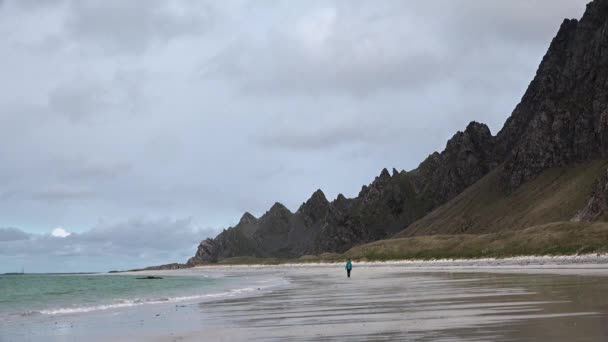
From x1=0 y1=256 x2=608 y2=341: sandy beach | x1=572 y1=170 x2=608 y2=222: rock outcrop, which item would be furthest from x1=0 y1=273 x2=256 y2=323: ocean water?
x1=572 y1=170 x2=608 y2=222: rock outcrop

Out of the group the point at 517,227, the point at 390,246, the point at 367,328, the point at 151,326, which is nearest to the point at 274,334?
the point at 367,328

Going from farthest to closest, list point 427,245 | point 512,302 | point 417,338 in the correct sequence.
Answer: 1. point 427,245
2. point 512,302
3. point 417,338

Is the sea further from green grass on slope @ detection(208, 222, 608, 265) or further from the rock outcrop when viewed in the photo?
the rock outcrop

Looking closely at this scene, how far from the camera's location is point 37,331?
28.4 meters

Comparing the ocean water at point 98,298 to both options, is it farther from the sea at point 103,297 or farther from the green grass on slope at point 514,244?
the green grass on slope at point 514,244

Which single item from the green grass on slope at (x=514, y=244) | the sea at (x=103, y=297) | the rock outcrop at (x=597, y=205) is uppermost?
the rock outcrop at (x=597, y=205)

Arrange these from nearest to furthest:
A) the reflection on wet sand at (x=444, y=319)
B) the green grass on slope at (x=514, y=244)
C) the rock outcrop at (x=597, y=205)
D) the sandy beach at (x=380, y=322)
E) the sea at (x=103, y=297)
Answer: the reflection on wet sand at (x=444, y=319), the sandy beach at (x=380, y=322), the sea at (x=103, y=297), the green grass on slope at (x=514, y=244), the rock outcrop at (x=597, y=205)

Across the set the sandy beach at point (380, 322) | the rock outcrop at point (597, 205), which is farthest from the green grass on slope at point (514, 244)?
the sandy beach at point (380, 322)

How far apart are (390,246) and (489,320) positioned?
151 meters

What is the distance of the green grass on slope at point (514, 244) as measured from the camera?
88.6m

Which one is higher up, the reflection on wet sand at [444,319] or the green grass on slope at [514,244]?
the green grass on slope at [514,244]

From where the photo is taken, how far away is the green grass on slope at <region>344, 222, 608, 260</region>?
88625mm

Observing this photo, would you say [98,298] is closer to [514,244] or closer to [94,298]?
[94,298]

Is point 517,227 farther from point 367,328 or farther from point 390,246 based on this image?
point 367,328
